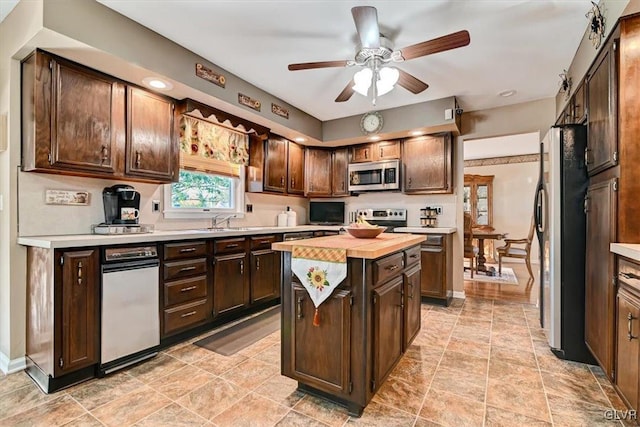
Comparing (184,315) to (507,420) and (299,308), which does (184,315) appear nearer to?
(299,308)

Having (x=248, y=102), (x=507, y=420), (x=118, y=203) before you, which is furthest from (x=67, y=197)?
(x=507, y=420)

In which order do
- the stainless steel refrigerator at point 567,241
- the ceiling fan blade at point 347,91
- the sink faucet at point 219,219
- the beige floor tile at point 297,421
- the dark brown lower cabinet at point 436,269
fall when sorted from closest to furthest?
the beige floor tile at point 297,421 < the stainless steel refrigerator at point 567,241 < the ceiling fan blade at point 347,91 < the sink faucet at point 219,219 < the dark brown lower cabinet at point 436,269

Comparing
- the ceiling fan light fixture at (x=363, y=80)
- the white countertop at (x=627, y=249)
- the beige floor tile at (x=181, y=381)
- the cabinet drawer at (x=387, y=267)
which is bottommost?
the beige floor tile at (x=181, y=381)

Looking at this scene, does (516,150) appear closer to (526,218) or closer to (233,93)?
(526,218)

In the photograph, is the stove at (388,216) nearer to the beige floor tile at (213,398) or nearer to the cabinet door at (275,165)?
the cabinet door at (275,165)

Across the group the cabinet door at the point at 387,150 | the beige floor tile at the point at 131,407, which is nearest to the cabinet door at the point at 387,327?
the beige floor tile at the point at 131,407

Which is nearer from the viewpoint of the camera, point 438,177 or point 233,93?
point 233,93

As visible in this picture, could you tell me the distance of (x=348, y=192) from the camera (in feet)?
15.8

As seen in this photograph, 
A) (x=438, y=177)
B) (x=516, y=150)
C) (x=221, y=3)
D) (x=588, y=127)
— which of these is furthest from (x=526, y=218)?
(x=221, y=3)

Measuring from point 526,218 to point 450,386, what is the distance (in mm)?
6522

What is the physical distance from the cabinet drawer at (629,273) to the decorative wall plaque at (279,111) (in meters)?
3.31

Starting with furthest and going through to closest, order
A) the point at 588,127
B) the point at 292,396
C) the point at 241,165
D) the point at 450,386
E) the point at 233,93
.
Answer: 1. the point at 241,165
2. the point at 233,93
3. the point at 588,127
4. the point at 450,386
5. the point at 292,396

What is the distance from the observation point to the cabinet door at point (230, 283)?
2932mm

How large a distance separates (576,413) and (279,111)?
3.67 m
